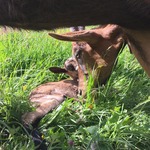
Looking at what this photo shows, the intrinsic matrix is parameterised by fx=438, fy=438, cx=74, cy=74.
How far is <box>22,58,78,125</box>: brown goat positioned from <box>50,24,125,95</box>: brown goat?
4.4 inches

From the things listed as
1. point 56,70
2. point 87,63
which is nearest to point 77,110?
point 87,63

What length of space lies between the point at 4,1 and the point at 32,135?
0.97 m

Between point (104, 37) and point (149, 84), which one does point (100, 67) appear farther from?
point (149, 84)

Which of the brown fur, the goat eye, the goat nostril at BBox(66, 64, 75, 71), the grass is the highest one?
the brown fur

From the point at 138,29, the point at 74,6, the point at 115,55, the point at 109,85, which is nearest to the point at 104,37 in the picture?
the point at 115,55

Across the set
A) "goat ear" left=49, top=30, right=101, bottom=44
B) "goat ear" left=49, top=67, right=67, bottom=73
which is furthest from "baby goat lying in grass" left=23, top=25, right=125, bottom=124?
"goat ear" left=49, top=67, right=67, bottom=73

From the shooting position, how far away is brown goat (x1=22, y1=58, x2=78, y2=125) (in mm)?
2850

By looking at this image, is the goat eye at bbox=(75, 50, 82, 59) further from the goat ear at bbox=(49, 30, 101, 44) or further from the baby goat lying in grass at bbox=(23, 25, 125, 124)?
the goat ear at bbox=(49, 30, 101, 44)

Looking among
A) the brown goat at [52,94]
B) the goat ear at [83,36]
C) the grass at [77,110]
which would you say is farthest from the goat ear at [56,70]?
the goat ear at [83,36]

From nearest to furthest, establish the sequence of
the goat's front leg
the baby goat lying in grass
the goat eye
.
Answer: the goat's front leg, the baby goat lying in grass, the goat eye

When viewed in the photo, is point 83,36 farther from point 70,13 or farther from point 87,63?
point 70,13

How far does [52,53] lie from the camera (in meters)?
4.07

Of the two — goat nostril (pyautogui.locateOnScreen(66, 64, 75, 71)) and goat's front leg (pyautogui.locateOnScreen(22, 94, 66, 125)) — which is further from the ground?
goat nostril (pyautogui.locateOnScreen(66, 64, 75, 71))

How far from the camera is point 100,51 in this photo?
3.17m
